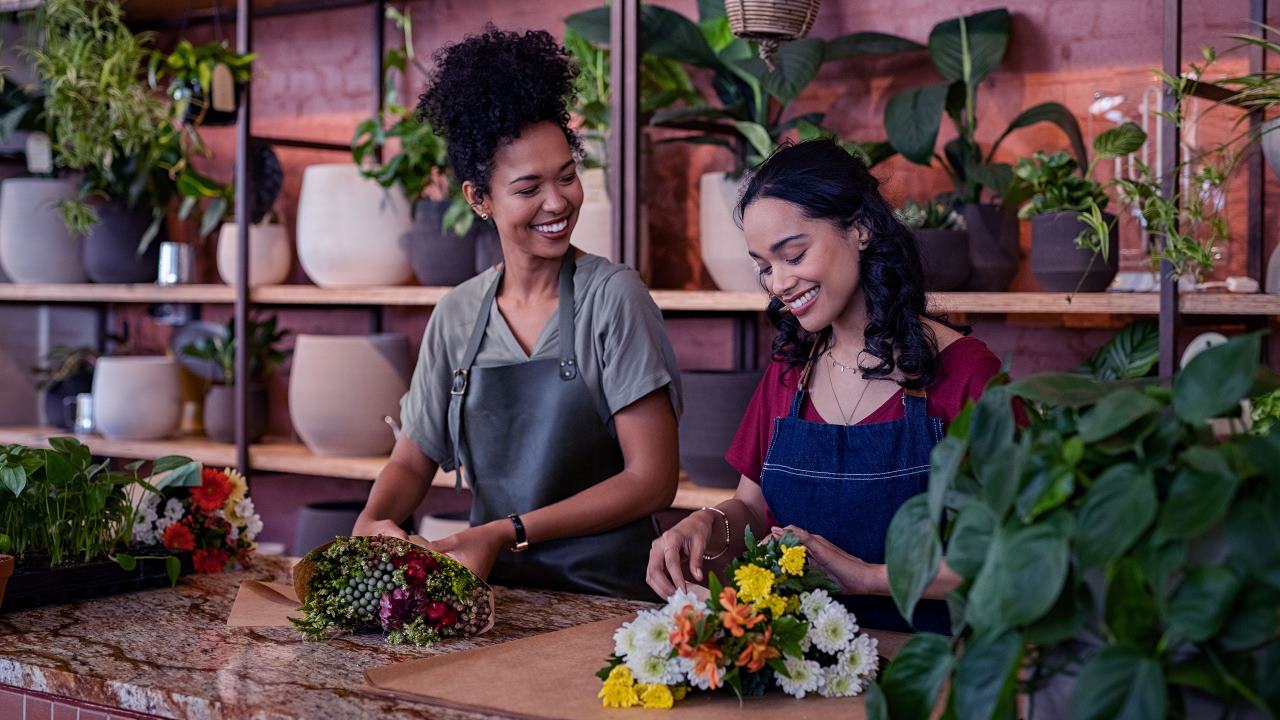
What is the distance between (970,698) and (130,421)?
358 cm

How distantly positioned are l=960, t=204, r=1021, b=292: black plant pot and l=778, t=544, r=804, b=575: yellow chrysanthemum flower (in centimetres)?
174

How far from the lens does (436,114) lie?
228cm

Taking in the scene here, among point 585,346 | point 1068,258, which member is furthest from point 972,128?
point 585,346

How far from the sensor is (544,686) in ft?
4.64

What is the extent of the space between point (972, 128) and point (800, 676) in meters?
1.99

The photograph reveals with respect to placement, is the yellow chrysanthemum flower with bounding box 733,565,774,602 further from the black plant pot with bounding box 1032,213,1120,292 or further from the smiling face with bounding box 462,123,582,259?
the black plant pot with bounding box 1032,213,1120,292

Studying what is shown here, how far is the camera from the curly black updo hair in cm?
217

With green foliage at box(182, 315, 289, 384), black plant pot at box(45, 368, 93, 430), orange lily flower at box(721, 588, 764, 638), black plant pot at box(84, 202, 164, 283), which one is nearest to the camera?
orange lily flower at box(721, 588, 764, 638)

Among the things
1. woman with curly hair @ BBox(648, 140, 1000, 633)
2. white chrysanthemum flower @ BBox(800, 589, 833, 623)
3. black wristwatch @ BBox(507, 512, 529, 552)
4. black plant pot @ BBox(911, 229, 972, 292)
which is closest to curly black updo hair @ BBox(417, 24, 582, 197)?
woman with curly hair @ BBox(648, 140, 1000, 633)

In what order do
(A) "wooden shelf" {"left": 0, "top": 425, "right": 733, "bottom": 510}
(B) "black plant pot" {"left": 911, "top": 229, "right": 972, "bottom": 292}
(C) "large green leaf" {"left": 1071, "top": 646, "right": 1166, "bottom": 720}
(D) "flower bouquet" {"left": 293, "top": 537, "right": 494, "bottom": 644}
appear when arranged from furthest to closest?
(A) "wooden shelf" {"left": 0, "top": 425, "right": 733, "bottom": 510}
(B) "black plant pot" {"left": 911, "top": 229, "right": 972, "bottom": 292}
(D) "flower bouquet" {"left": 293, "top": 537, "right": 494, "bottom": 644}
(C) "large green leaf" {"left": 1071, "top": 646, "right": 1166, "bottom": 720}

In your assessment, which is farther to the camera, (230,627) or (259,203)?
(259,203)

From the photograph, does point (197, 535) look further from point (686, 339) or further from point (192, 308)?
point (192, 308)

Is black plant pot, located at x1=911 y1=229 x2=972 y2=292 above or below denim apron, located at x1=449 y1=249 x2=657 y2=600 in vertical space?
above

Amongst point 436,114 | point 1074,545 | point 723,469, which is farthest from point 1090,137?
point 1074,545
